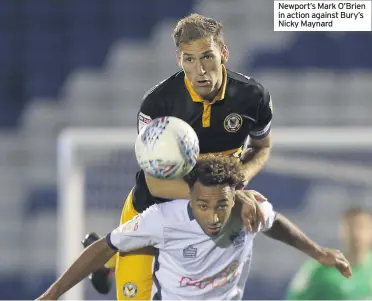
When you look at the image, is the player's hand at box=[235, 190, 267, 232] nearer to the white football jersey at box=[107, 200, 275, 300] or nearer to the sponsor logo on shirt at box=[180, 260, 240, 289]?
the white football jersey at box=[107, 200, 275, 300]

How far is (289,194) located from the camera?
4613 mm

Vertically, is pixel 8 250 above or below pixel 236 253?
below

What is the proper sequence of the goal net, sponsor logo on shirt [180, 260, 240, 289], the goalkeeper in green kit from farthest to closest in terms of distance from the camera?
the goal net < the goalkeeper in green kit < sponsor logo on shirt [180, 260, 240, 289]

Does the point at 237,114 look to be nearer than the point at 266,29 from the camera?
Yes

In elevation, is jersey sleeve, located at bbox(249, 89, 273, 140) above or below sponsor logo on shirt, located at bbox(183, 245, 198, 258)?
above

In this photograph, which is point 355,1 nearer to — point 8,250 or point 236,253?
point 236,253

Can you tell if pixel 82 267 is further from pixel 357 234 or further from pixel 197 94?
pixel 357 234

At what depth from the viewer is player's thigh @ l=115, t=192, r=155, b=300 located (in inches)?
120

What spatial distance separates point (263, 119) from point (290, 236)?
1.23ft

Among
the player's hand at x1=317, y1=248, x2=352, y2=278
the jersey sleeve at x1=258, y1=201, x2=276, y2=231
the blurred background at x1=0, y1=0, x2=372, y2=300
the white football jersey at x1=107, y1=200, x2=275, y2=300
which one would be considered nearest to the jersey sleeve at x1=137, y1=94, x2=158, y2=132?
the white football jersey at x1=107, y1=200, x2=275, y2=300

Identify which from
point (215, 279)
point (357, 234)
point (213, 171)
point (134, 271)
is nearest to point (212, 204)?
point (213, 171)

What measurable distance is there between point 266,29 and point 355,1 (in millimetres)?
2422

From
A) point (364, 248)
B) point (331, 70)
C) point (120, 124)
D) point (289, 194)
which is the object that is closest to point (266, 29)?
point (331, 70)
